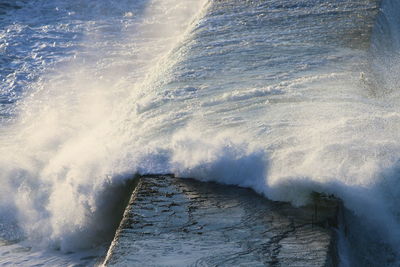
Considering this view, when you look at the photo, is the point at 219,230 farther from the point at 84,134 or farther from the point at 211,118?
the point at 84,134

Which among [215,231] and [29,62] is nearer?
[215,231]

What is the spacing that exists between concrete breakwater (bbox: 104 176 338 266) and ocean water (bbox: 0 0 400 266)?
7.0 inches

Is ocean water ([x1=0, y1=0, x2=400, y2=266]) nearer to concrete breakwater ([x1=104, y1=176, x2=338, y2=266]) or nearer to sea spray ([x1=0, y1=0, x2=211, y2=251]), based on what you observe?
sea spray ([x1=0, y1=0, x2=211, y2=251])

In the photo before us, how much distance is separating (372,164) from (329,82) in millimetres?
2392

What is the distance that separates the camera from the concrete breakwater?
541 centimetres

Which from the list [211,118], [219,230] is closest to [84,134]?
[211,118]

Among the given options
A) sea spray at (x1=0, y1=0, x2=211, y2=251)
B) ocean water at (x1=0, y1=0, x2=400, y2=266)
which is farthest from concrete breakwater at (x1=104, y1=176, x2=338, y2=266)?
sea spray at (x1=0, y1=0, x2=211, y2=251)

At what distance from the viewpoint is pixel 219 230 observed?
19.1 ft

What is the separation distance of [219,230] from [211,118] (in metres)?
2.19

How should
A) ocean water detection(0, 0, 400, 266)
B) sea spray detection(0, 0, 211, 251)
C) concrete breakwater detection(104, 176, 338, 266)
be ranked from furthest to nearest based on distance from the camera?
sea spray detection(0, 0, 211, 251), ocean water detection(0, 0, 400, 266), concrete breakwater detection(104, 176, 338, 266)

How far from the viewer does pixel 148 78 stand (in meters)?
10.3

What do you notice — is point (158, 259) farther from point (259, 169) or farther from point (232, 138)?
point (232, 138)

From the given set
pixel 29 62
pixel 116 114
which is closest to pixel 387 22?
pixel 116 114

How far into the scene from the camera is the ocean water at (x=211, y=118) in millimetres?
6355
